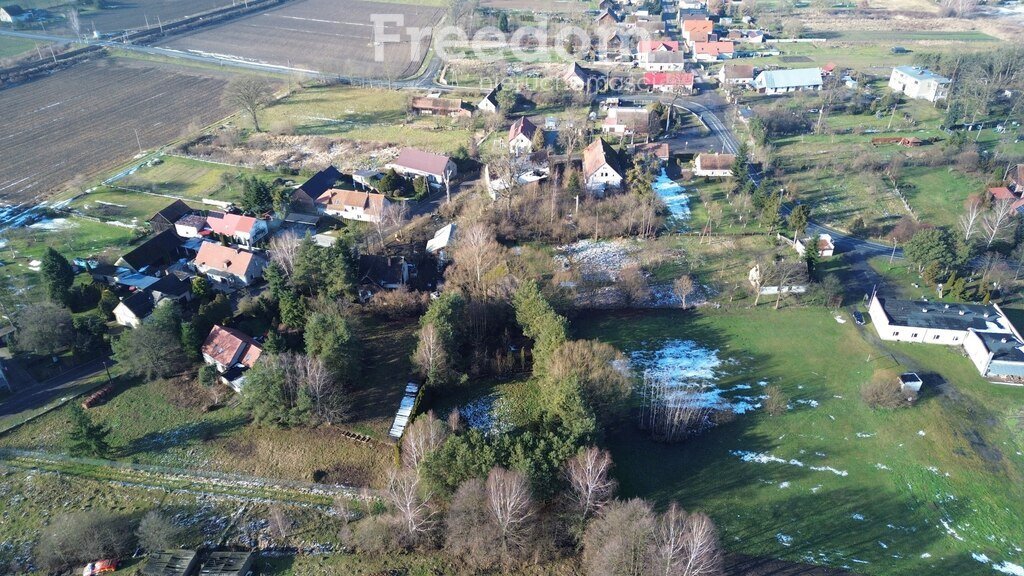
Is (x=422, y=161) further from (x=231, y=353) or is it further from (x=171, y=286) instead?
(x=231, y=353)

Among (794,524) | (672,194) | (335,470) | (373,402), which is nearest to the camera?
(794,524)

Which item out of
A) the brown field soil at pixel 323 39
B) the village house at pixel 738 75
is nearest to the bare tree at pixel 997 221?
the village house at pixel 738 75

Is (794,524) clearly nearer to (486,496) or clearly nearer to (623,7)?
(486,496)

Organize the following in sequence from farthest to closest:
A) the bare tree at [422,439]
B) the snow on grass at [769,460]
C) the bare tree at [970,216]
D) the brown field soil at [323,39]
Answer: the brown field soil at [323,39] → the bare tree at [970,216] → the snow on grass at [769,460] → the bare tree at [422,439]

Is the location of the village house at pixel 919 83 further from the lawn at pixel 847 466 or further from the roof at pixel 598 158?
the lawn at pixel 847 466

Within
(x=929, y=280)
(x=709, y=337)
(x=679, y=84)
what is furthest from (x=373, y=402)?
(x=679, y=84)

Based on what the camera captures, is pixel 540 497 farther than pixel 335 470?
No
